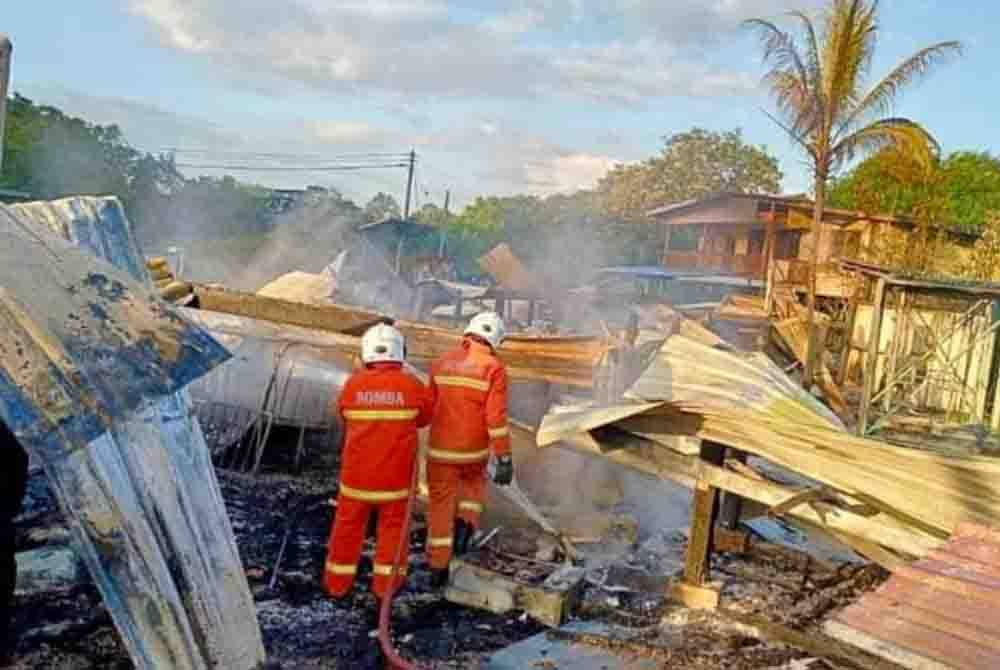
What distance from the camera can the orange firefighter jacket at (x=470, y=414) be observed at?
5.51 metres

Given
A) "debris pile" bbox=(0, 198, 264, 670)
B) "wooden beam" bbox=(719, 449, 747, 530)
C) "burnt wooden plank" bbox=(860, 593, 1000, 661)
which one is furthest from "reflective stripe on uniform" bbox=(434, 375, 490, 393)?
"burnt wooden plank" bbox=(860, 593, 1000, 661)

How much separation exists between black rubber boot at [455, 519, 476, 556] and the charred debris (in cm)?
17

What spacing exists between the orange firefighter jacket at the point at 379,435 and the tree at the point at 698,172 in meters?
37.2

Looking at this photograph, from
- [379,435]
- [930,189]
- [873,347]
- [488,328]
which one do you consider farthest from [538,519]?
[930,189]

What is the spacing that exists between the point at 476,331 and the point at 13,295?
326cm

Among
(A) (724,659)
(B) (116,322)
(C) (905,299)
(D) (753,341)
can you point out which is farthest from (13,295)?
(D) (753,341)

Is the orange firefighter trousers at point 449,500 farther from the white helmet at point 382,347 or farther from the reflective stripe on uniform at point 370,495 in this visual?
the white helmet at point 382,347

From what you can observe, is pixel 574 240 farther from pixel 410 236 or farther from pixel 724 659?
pixel 724 659

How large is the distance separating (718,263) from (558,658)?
26402 mm

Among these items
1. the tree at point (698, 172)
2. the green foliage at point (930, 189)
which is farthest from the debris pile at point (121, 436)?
the tree at point (698, 172)

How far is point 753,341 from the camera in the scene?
61.4 feet

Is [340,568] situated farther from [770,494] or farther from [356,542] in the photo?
[770,494]

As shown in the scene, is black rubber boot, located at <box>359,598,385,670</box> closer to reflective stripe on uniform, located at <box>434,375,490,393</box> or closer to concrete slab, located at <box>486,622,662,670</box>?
concrete slab, located at <box>486,622,662,670</box>

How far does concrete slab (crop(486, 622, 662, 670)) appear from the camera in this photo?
15.0 ft
